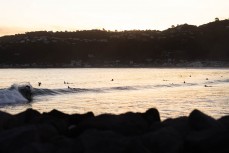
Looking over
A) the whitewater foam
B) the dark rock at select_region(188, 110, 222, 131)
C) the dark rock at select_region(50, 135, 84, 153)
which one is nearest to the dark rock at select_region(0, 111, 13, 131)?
the dark rock at select_region(50, 135, 84, 153)

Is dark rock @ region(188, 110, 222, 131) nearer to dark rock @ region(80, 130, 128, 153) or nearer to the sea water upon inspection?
dark rock @ region(80, 130, 128, 153)

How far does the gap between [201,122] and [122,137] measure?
5.06 ft

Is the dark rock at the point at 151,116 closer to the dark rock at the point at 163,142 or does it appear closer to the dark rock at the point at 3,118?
the dark rock at the point at 163,142

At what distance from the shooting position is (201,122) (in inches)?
307

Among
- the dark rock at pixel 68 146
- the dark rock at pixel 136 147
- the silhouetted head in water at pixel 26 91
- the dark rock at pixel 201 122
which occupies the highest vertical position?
the dark rock at pixel 201 122

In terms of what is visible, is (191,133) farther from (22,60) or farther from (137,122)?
(22,60)

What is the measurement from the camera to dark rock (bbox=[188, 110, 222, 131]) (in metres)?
7.61

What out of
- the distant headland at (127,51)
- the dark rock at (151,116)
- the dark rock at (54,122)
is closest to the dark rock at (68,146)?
the dark rock at (54,122)

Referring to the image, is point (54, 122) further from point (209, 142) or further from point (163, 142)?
point (209, 142)

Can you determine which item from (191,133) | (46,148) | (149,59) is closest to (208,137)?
(191,133)

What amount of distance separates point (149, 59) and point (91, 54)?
14.7m

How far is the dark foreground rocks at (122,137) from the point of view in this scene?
6.67 m

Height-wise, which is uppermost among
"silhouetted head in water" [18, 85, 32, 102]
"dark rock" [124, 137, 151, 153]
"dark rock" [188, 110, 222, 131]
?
"dark rock" [188, 110, 222, 131]

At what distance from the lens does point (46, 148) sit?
660 cm
